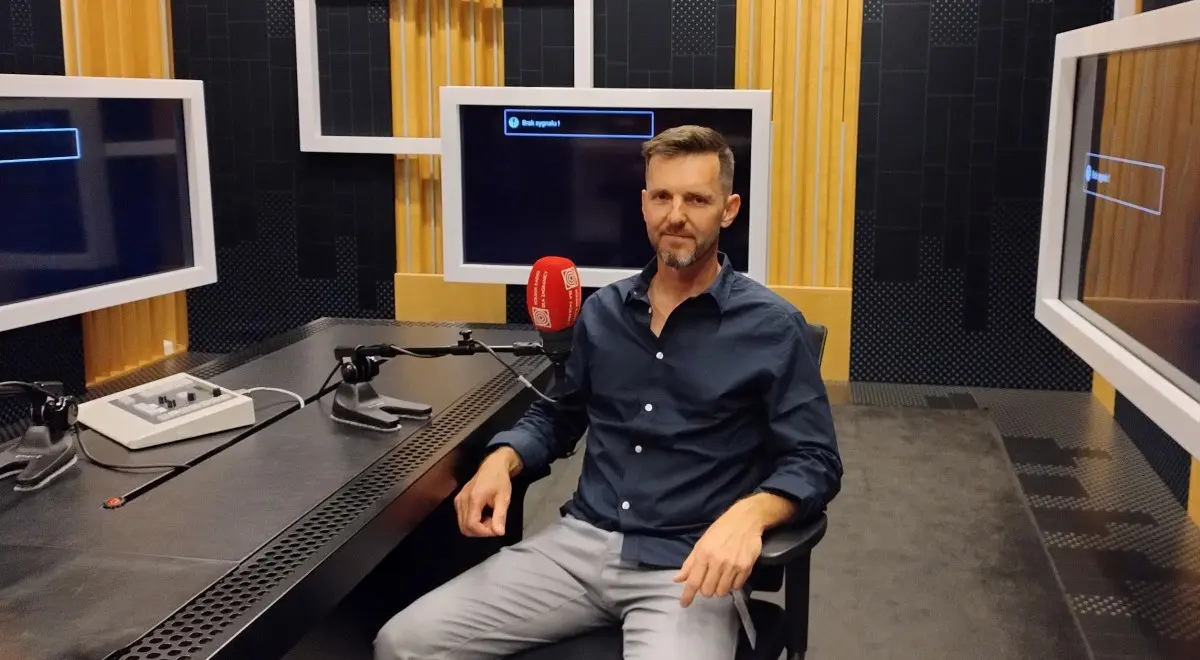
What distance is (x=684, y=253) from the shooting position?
188 centimetres

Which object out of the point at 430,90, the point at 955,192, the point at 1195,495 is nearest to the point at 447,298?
the point at 430,90

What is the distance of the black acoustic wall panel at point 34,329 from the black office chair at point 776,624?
294 centimetres

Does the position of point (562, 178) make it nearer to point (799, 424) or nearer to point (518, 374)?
point (518, 374)

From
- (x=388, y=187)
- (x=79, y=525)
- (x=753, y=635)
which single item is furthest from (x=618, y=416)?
(x=388, y=187)

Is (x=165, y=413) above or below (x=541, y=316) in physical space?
below

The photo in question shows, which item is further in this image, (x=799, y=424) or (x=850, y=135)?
(x=850, y=135)

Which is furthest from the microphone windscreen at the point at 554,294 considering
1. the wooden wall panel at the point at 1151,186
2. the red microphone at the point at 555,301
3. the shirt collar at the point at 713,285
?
the wooden wall panel at the point at 1151,186

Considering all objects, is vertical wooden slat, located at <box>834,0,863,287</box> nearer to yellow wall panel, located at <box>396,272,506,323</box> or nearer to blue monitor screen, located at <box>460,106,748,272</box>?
blue monitor screen, located at <box>460,106,748,272</box>

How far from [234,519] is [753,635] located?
75cm

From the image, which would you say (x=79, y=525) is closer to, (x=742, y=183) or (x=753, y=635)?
(x=753, y=635)

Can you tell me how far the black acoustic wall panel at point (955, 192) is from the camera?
452 cm

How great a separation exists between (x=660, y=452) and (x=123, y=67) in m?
3.71

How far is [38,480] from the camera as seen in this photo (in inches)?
65.6

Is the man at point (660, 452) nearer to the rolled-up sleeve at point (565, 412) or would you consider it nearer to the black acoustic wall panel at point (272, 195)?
the rolled-up sleeve at point (565, 412)
